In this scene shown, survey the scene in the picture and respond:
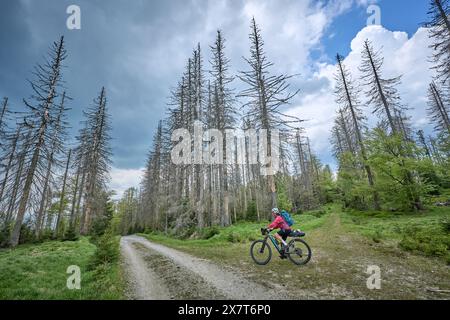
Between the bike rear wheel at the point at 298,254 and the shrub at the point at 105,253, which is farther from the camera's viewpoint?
the shrub at the point at 105,253

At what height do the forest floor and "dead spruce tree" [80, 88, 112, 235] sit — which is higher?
"dead spruce tree" [80, 88, 112, 235]

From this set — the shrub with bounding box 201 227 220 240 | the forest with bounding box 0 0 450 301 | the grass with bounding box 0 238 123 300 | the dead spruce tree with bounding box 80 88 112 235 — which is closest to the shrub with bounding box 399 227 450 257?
the forest with bounding box 0 0 450 301

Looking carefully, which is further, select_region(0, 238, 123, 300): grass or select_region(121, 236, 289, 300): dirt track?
select_region(0, 238, 123, 300): grass

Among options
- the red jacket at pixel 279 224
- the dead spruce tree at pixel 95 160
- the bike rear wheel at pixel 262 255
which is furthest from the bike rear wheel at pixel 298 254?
the dead spruce tree at pixel 95 160

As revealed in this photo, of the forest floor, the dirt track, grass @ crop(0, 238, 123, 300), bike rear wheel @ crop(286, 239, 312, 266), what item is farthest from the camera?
bike rear wheel @ crop(286, 239, 312, 266)

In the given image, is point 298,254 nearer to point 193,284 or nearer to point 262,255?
point 262,255

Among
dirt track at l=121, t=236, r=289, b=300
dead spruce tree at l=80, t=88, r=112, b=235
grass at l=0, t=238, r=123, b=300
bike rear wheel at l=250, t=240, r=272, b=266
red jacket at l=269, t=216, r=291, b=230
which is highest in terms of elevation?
dead spruce tree at l=80, t=88, r=112, b=235

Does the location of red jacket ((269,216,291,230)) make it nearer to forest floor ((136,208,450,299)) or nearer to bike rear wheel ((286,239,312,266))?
bike rear wheel ((286,239,312,266))

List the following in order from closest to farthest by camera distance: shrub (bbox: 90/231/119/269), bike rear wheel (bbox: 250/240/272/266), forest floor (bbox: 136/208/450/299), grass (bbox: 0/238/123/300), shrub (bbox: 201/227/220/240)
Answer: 1. forest floor (bbox: 136/208/450/299)
2. grass (bbox: 0/238/123/300)
3. bike rear wheel (bbox: 250/240/272/266)
4. shrub (bbox: 90/231/119/269)
5. shrub (bbox: 201/227/220/240)

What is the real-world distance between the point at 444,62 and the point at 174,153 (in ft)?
82.5

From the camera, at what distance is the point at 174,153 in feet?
77.7

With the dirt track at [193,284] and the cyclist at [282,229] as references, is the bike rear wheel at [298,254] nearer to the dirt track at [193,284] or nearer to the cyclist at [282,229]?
the cyclist at [282,229]

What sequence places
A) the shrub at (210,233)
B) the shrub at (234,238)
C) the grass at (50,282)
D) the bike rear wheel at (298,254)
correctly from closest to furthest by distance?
the grass at (50,282), the bike rear wheel at (298,254), the shrub at (234,238), the shrub at (210,233)
